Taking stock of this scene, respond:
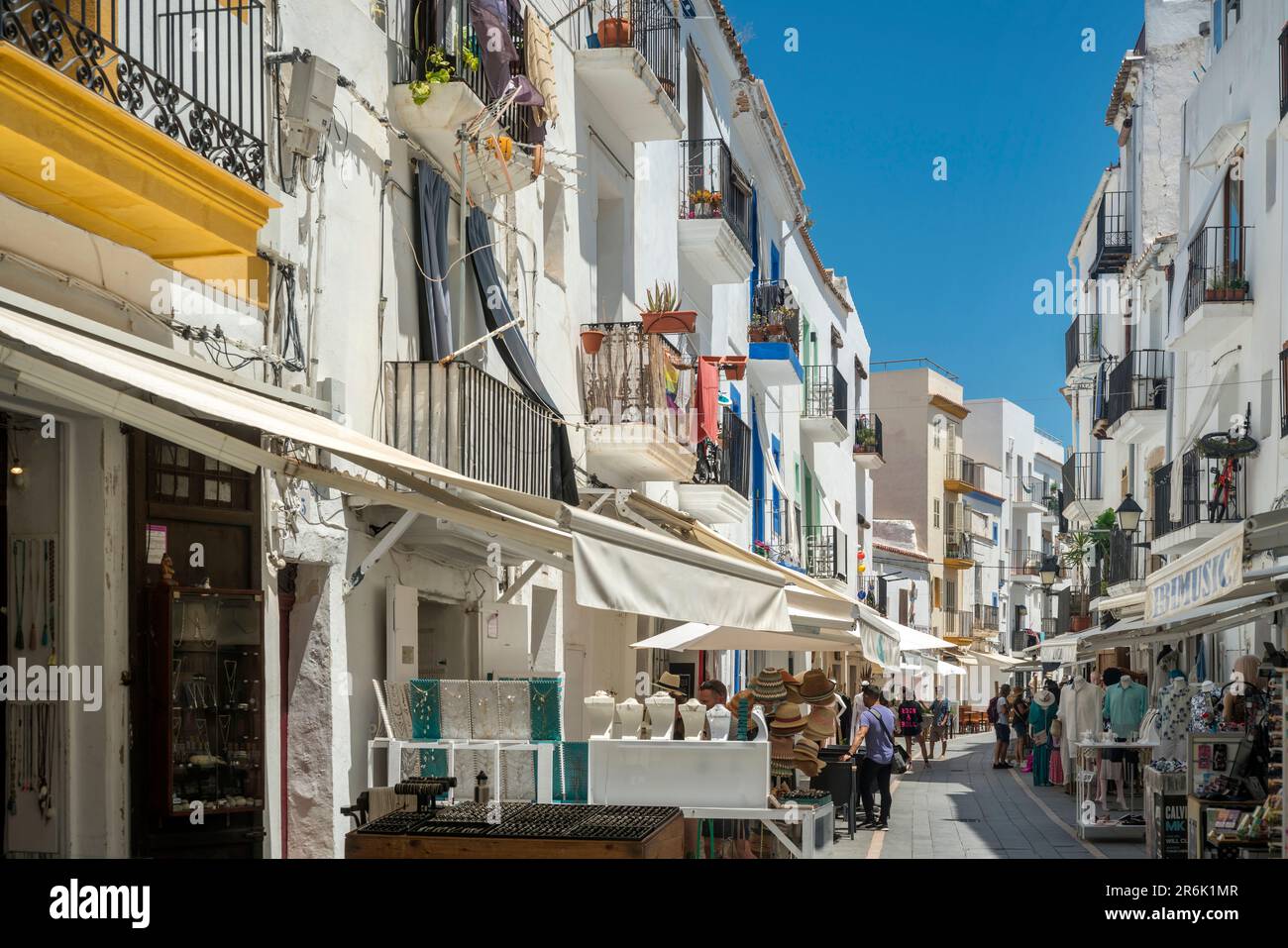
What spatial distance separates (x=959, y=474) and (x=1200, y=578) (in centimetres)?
5523

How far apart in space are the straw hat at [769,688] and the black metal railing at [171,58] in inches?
284

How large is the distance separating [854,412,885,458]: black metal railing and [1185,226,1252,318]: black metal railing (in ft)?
63.3

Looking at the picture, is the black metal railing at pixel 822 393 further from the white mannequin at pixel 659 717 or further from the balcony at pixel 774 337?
the white mannequin at pixel 659 717

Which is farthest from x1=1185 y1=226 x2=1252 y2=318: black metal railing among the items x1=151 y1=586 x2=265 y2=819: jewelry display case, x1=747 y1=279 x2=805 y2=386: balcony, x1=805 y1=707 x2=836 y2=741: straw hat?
x1=151 y1=586 x2=265 y2=819: jewelry display case

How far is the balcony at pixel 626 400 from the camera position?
17.1 m

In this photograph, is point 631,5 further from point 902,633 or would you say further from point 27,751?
point 27,751

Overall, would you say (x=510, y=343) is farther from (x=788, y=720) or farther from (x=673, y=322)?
(x=788, y=720)

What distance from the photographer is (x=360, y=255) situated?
11422 millimetres

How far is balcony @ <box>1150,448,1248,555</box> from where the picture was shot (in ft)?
73.8

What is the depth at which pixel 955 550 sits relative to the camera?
205ft

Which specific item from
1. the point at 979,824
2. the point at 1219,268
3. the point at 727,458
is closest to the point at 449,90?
the point at 727,458

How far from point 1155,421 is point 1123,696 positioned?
12021mm

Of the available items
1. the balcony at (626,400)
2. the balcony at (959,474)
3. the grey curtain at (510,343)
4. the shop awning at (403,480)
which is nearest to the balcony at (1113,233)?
the balcony at (626,400)

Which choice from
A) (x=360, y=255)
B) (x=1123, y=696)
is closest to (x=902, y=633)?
(x=1123, y=696)
